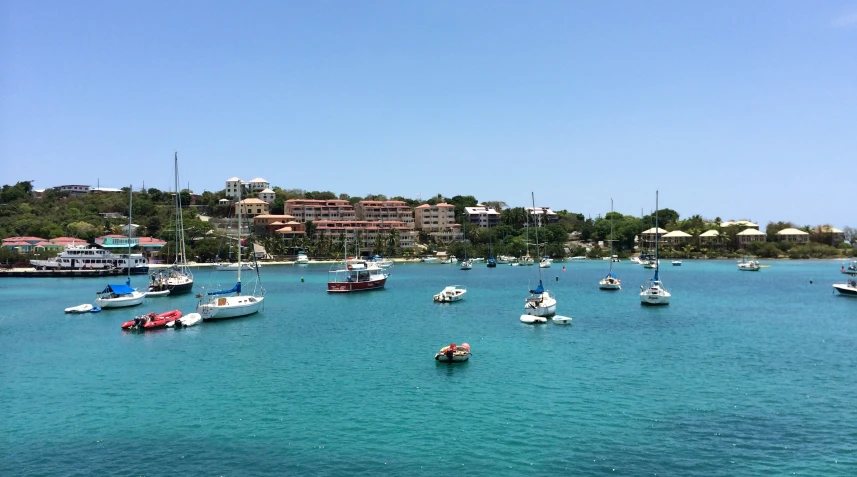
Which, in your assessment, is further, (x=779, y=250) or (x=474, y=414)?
(x=779, y=250)

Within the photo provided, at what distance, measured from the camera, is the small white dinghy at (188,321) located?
171ft

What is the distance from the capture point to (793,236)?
19575 cm

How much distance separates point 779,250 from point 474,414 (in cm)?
19072

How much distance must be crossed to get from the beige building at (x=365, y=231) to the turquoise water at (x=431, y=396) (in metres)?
120

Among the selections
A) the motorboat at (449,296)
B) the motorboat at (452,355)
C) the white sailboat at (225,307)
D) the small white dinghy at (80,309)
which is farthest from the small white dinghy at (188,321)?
the motorboat at (449,296)

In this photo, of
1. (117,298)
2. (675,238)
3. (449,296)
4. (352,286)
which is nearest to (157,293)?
(117,298)

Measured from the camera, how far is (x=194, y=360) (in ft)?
129

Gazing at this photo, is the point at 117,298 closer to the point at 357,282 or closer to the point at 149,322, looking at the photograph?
the point at 149,322

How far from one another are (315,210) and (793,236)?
491 feet

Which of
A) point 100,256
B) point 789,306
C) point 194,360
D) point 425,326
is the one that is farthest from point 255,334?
point 100,256

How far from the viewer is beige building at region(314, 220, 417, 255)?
588ft

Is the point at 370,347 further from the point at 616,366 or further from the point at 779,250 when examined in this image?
the point at 779,250

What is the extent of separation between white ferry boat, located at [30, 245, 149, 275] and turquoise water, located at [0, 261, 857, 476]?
67662 millimetres

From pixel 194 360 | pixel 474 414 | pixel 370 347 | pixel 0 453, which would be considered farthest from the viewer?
pixel 370 347
